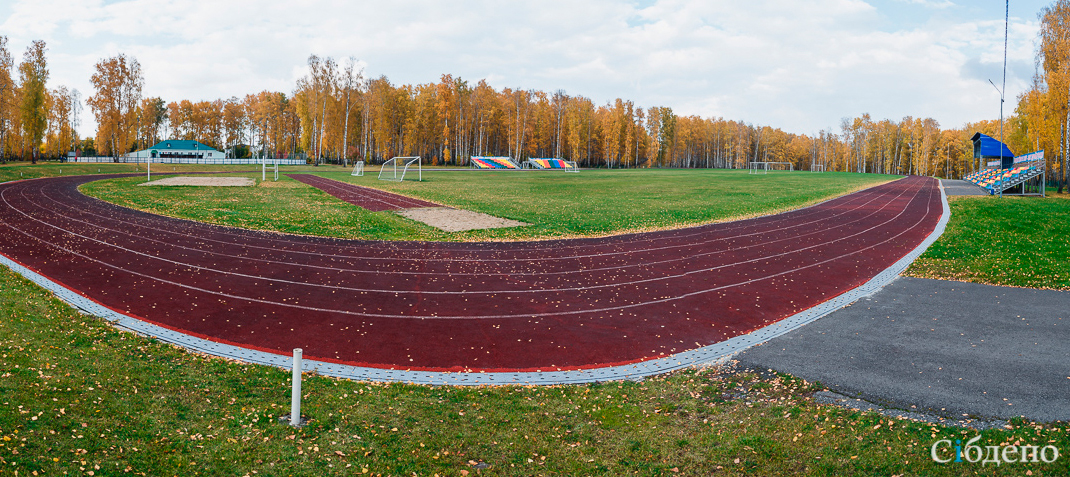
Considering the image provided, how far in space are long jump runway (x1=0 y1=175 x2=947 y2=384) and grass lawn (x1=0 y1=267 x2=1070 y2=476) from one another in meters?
0.83

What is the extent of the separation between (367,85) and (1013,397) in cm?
8775

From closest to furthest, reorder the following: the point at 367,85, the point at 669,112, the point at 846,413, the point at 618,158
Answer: the point at 846,413 → the point at 367,85 → the point at 618,158 → the point at 669,112

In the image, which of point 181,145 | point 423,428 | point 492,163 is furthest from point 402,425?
point 181,145

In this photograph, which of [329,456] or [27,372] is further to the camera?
[27,372]

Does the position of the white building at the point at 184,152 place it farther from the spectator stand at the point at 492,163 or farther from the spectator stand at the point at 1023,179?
the spectator stand at the point at 1023,179

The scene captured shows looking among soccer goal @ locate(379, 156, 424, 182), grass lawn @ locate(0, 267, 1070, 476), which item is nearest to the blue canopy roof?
soccer goal @ locate(379, 156, 424, 182)

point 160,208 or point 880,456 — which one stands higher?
point 160,208

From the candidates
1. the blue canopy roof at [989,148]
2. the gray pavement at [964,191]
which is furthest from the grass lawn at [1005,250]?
the blue canopy roof at [989,148]

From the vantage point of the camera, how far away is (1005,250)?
16906 mm

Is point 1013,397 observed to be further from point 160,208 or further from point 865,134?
point 865,134

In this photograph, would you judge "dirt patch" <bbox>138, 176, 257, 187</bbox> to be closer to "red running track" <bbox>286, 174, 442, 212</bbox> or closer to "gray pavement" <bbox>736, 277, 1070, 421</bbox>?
"red running track" <bbox>286, 174, 442, 212</bbox>

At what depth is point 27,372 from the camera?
6.53 meters

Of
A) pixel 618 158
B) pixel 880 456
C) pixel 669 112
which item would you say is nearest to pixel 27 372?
pixel 880 456

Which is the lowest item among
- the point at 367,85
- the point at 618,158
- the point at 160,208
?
the point at 160,208
